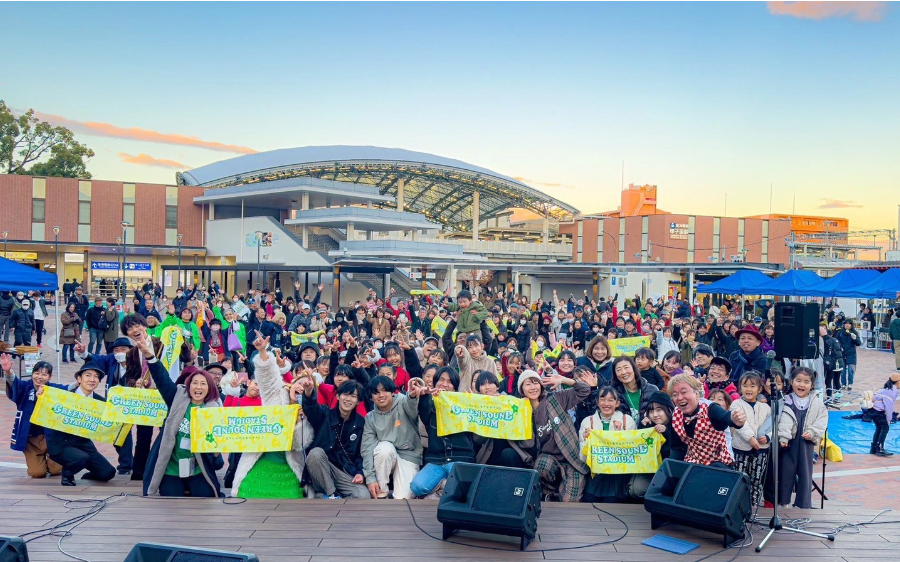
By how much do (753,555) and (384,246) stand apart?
36738 millimetres

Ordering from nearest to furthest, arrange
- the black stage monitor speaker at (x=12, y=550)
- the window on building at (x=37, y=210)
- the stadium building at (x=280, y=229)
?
the black stage monitor speaker at (x=12, y=550), the stadium building at (x=280, y=229), the window on building at (x=37, y=210)

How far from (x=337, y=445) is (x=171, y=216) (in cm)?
4737

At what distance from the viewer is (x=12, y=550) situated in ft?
13.1

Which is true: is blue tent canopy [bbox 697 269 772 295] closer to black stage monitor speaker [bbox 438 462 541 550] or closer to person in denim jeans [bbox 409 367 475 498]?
person in denim jeans [bbox 409 367 475 498]

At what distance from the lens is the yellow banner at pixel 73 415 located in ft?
22.5

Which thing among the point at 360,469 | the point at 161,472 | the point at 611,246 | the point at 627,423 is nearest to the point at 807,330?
the point at 627,423

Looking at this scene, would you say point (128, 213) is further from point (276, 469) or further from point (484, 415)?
point (484, 415)

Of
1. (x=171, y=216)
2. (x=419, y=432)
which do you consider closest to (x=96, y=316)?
(x=419, y=432)

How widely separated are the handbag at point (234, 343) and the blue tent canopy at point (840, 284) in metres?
16.0

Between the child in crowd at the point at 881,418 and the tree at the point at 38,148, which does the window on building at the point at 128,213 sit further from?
the child in crowd at the point at 881,418

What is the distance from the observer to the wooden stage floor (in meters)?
4.93

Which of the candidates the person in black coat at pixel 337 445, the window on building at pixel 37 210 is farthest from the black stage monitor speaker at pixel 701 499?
the window on building at pixel 37 210

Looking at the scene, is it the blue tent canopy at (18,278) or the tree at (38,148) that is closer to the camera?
the blue tent canopy at (18,278)

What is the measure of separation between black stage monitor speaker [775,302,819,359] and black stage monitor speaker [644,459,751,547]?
140cm
